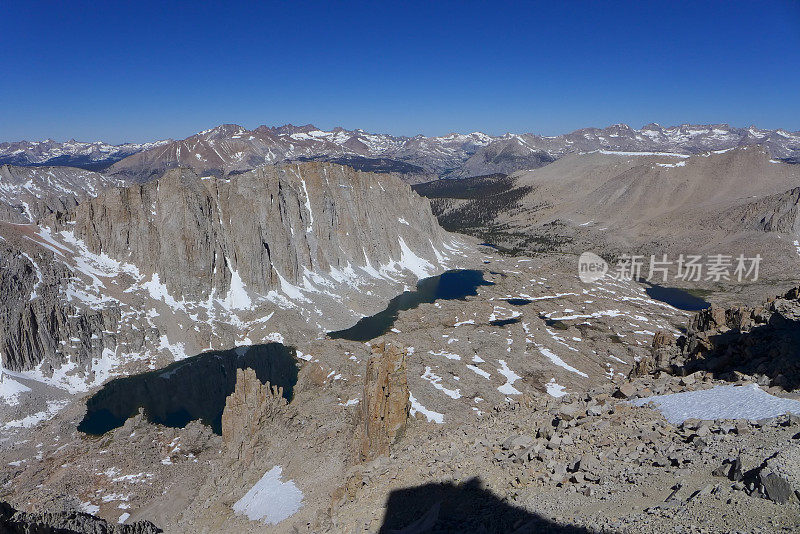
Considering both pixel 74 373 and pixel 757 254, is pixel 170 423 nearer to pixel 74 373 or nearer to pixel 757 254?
pixel 74 373

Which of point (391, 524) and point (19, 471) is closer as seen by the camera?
point (391, 524)

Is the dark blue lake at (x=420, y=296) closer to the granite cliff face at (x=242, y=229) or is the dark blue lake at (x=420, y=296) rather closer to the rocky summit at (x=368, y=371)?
the rocky summit at (x=368, y=371)

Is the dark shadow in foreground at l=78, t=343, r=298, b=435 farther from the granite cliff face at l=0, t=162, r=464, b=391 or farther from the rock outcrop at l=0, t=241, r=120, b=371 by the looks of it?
the rock outcrop at l=0, t=241, r=120, b=371

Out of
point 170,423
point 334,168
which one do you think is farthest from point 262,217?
point 170,423

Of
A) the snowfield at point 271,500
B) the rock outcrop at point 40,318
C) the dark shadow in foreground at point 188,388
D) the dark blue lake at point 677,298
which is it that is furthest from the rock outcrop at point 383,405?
the dark blue lake at point 677,298

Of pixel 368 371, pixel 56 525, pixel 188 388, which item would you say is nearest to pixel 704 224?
pixel 368 371

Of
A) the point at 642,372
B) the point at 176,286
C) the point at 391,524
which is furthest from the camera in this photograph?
the point at 176,286
